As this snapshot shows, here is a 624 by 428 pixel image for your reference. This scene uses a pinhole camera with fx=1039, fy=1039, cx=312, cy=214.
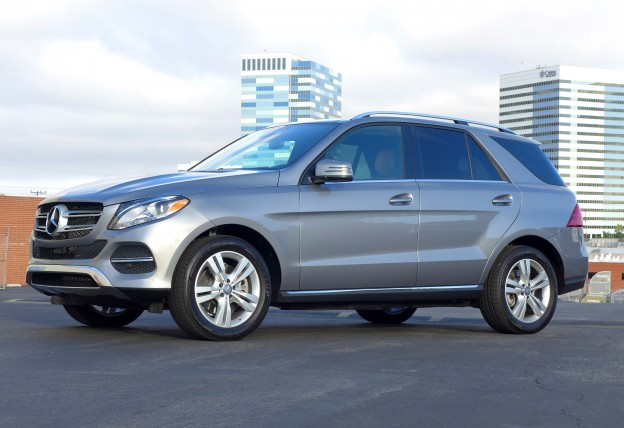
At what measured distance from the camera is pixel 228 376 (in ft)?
19.5

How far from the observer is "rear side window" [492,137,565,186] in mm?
9594

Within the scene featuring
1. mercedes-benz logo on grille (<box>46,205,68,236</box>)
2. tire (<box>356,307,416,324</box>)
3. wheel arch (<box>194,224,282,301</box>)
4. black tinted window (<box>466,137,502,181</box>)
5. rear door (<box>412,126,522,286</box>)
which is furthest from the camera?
tire (<box>356,307,416,324</box>)

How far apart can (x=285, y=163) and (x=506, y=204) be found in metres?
2.11

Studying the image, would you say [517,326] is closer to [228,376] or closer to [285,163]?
[285,163]

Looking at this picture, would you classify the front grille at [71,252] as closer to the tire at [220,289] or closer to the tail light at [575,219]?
the tire at [220,289]

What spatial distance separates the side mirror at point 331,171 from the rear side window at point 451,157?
998mm

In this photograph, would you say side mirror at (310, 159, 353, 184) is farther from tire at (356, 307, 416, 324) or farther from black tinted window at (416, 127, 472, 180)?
tire at (356, 307, 416, 324)

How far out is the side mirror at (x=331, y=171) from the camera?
7945 millimetres

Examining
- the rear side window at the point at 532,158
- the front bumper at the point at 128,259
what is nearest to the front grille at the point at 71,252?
the front bumper at the point at 128,259

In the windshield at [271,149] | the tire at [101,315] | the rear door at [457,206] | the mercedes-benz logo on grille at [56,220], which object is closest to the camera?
the mercedes-benz logo on grille at [56,220]

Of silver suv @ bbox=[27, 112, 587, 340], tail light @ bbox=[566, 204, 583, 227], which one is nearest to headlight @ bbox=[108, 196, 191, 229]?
silver suv @ bbox=[27, 112, 587, 340]

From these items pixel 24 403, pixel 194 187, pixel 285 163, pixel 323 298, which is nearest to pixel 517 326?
pixel 323 298

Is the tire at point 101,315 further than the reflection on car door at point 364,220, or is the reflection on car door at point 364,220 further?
the tire at point 101,315

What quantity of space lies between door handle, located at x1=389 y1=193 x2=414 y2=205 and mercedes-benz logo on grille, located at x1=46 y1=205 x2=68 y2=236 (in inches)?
101
